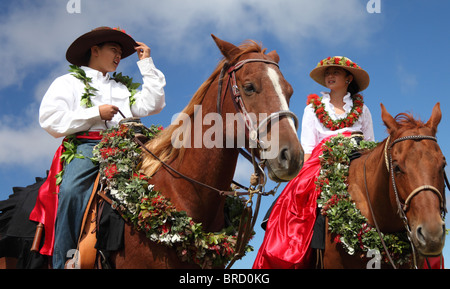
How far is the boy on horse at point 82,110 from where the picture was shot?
495cm

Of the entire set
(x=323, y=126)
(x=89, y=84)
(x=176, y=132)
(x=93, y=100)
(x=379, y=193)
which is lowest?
(x=379, y=193)

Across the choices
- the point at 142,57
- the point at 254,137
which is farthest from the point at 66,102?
the point at 254,137

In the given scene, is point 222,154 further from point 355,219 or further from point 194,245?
point 355,219

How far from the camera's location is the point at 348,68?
7.89 metres

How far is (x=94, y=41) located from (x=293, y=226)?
161 inches

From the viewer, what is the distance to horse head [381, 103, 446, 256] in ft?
16.8

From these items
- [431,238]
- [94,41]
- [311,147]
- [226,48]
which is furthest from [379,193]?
[94,41]

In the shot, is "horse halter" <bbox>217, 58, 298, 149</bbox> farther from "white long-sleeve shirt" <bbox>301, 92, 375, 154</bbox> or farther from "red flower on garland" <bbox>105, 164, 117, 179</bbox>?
"white long-sleeve shirt" <bbox>301, 92, 375, 154</bbox>

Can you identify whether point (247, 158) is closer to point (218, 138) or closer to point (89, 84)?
point (218, 138)

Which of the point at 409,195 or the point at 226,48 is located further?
the point at 409,195

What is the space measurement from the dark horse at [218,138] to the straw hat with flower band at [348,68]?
11.0ft

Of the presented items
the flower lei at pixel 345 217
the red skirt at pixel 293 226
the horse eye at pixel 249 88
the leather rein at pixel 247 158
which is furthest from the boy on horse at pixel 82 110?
the flower lei at pixel 345 217

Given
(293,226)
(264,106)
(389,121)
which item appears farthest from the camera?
(293,226)

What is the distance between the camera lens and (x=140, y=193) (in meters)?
4.69
